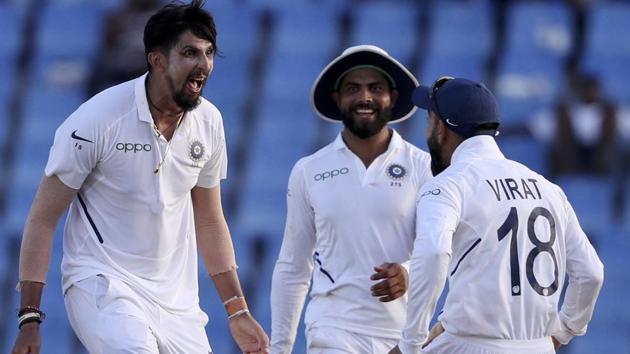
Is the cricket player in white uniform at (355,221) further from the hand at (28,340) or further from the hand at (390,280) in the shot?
the hand at (28,340)

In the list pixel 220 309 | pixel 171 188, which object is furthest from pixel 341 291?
pixel 220 309

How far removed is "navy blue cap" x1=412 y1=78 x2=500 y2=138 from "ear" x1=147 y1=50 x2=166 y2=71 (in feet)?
3.30

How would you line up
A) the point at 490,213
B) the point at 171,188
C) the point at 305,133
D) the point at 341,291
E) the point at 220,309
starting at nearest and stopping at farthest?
the point at 490,213, the point at 171,188, the point at 341,291, the point at 220,309, the point at 305,133

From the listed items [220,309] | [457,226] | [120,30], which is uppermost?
[120,30]

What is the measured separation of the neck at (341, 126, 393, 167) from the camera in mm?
6516

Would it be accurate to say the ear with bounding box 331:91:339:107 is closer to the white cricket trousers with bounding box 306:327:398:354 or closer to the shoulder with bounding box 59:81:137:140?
the white cricket trousers with bounding box 306:327:398:354

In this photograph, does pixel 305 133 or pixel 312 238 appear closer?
pixel 312 238

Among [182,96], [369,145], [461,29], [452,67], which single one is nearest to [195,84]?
[182,96]

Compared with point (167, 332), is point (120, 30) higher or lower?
higher

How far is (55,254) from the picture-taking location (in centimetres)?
1079

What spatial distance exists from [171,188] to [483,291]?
1.22 m

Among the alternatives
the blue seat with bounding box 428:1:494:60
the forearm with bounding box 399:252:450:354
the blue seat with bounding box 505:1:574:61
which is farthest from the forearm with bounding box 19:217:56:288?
the blue seat with bounding box 505:1:574:61

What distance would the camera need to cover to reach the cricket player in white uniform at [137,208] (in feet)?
17.6

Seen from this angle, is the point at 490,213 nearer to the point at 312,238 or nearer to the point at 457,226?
the point at 457,226
